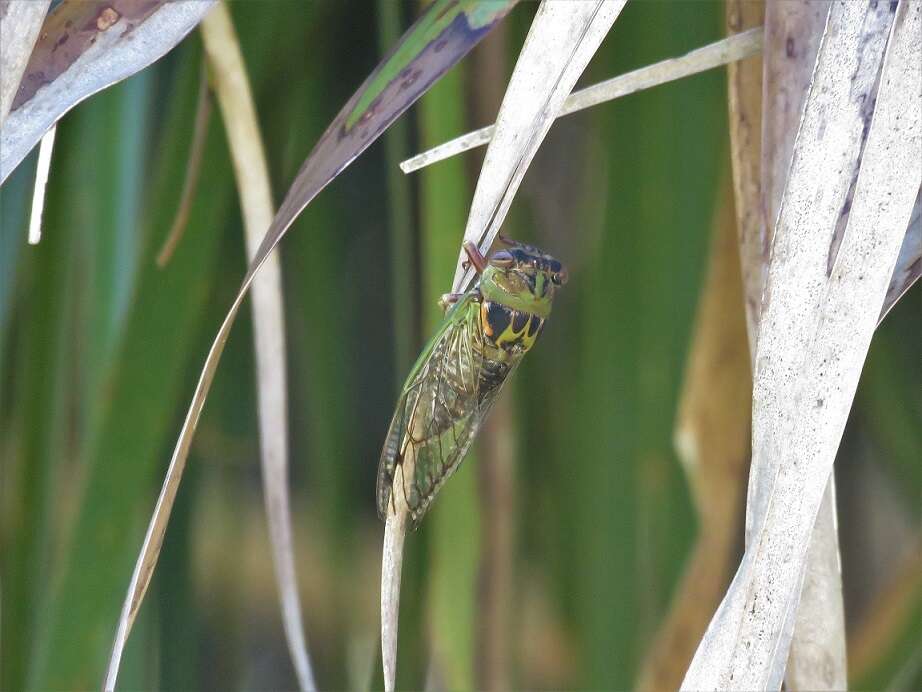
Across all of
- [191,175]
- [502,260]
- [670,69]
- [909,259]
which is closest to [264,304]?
[191,175]

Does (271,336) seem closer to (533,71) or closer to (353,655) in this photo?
(533,71)

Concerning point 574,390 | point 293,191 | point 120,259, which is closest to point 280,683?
point 574,390

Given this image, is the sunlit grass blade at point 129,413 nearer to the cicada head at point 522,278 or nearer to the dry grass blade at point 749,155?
the cicada head at point 522,278

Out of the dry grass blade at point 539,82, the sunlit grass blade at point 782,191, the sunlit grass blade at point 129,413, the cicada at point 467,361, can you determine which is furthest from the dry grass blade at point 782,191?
the sunlit grass blade at point 129,413

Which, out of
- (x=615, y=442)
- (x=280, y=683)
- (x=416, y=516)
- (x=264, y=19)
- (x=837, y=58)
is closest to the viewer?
(x=837, y=58)

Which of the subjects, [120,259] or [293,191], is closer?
[293,191]

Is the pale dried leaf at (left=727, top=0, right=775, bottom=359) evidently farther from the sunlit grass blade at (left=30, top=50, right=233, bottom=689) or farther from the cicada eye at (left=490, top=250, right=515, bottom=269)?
the sunlit grass blade at (left=30, top=50, right=233, bottom=689)
